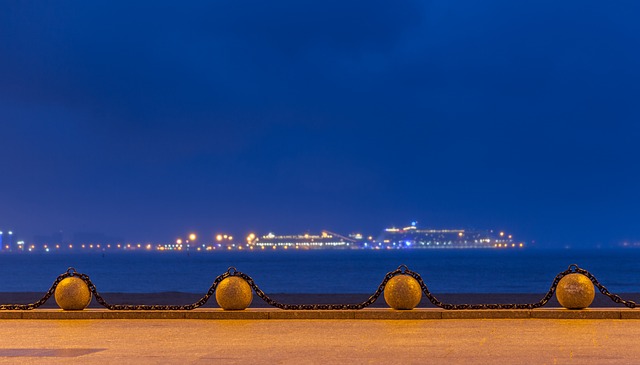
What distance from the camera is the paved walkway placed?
13.1 metres

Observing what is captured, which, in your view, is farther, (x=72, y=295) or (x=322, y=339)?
(x=72, y=295)

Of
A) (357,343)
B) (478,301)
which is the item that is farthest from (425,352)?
(478,301)

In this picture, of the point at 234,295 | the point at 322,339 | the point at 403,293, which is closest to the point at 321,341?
the point at 322,339

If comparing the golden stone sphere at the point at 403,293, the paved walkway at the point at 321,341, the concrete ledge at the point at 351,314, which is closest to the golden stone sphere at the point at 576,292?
the concrete ledge at the point at 351,314

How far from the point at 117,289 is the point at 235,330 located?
2812 inches

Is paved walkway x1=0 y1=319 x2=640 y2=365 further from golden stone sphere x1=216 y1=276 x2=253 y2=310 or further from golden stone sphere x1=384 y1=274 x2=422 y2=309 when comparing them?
golden stone sphere x1=216 y1=276 x2=253 y2=310

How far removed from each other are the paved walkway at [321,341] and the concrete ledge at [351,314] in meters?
0.37

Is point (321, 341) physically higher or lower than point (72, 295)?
lower

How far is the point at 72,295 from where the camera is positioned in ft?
69.3

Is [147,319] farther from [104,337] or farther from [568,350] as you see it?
[568,350]

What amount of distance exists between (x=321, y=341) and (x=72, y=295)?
7784mm

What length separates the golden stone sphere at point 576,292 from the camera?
19891mm

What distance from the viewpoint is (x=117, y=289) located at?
86.8 metres

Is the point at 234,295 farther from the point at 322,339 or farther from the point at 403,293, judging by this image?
the point at 322,339
